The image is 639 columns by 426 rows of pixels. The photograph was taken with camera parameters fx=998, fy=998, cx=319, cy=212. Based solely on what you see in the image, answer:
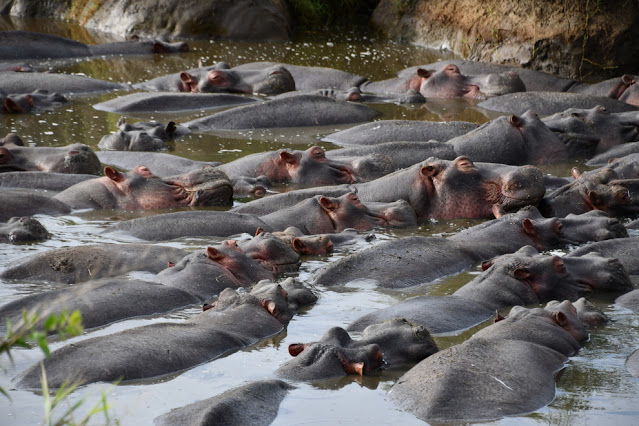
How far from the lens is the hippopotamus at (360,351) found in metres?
4.36

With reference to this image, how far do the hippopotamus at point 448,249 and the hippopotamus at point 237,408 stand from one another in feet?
6.48

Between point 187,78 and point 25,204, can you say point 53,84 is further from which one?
point 25,204

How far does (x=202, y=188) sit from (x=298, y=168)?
111 centimetres

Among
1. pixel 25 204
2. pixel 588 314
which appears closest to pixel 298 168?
pixel 25 204

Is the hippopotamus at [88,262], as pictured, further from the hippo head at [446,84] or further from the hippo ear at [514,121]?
the hippo head at [446,84]

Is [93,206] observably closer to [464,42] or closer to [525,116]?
[525,116]

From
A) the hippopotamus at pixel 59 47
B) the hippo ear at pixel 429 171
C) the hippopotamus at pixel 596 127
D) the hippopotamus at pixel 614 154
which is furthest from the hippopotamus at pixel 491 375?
the hippopotamus at pixel 59 47

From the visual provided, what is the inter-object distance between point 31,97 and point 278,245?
20.3 ft

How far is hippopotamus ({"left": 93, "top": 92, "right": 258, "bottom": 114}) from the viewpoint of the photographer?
11.6 meters

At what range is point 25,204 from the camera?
7301mm

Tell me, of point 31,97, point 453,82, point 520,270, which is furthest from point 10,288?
point 453,82

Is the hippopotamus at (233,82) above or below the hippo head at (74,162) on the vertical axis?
below

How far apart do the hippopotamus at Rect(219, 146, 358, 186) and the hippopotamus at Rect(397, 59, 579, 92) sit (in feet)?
16.1

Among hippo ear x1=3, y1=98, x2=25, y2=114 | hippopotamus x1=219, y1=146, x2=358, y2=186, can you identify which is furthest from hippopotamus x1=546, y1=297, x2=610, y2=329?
hippo ear x1=3, y1=98, x2=25, y2=114
